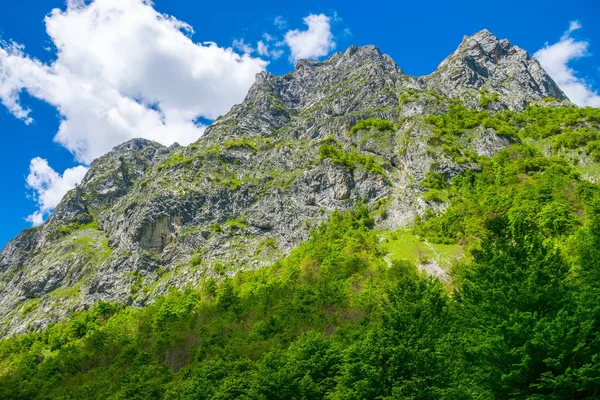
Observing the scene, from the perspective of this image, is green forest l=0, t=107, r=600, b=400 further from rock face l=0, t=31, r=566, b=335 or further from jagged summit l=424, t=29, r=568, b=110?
jagged summit l=424, t=29, r=568, b=110

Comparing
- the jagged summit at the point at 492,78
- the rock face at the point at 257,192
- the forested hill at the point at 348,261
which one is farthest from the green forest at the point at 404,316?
the jagged summit at the point at 492,78

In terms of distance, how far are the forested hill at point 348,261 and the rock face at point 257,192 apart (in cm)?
77

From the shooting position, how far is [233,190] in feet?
462

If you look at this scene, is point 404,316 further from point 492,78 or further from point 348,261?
point 492,78

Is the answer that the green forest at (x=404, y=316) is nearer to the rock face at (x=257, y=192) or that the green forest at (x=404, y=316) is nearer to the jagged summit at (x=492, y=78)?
the rock face at (x=257, y=192)

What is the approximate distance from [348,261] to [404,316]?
54317 millimetres

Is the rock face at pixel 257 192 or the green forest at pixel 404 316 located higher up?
the rock face at pixel 257 192

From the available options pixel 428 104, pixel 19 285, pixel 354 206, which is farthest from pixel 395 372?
pixel 19 285

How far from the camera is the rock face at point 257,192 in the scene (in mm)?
116125

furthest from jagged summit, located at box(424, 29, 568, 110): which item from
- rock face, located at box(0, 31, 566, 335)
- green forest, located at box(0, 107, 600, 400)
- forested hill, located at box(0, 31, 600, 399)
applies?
green forest, located at box(0, 107, 600, 400)

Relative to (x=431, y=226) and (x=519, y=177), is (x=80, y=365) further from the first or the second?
(x=519, y=177)

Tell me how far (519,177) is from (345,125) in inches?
3022

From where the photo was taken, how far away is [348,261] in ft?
268

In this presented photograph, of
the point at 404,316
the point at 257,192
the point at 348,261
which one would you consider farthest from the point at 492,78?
the point at 404,316
